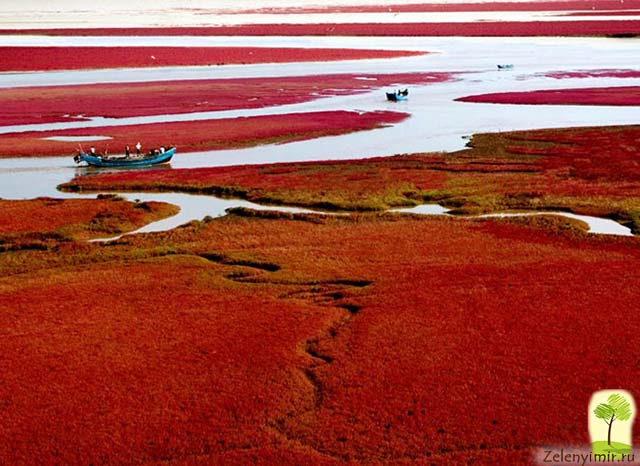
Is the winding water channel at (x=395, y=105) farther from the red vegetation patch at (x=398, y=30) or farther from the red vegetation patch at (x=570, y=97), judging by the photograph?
the red vegetation patch at (x=398, y=30)

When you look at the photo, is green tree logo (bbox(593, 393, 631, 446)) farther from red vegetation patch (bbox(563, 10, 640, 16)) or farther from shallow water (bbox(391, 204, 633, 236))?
red vegetation patch (bbox(563, 10, 640, 16))

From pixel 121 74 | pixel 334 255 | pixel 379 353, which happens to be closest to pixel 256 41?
pixel 121 74

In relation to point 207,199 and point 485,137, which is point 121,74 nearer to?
point 485,137

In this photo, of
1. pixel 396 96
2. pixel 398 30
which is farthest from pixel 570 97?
pixel 398 30

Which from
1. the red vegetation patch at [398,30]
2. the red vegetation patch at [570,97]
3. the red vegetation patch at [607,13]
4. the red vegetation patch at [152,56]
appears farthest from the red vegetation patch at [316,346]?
the red vegetation patch at [607,13]

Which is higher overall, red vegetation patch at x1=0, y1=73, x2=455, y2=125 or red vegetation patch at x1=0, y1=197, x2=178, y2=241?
red vegetation patch at x1=0, y1=73, x2=455, y2=125

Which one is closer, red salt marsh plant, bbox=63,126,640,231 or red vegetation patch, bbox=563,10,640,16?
red salt marsh plant, bbox=63,126,640,231

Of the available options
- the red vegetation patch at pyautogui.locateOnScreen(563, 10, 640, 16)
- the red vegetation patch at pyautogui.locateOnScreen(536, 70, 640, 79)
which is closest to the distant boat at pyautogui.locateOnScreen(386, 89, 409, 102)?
the red vegetation patch at pyautogui.locateOnScreen(536, 70, 640, 79)
